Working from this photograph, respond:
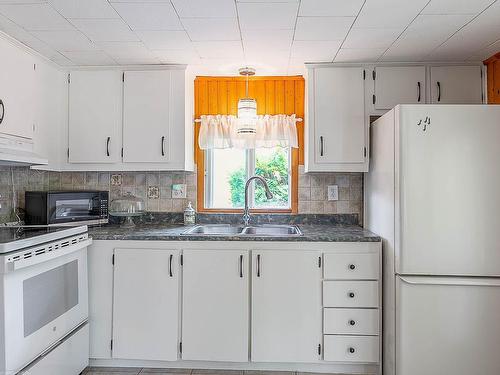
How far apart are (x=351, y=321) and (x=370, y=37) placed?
1745 millimetres

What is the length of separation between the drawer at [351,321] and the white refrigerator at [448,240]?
20 cm

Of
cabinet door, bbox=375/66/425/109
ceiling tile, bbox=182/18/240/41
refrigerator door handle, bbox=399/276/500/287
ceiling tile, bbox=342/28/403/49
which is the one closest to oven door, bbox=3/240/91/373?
ceiling tile, bbox=182/18/240/41

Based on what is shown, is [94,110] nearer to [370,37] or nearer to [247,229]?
[247,229]

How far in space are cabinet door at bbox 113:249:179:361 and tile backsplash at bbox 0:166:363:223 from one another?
0.73 meters

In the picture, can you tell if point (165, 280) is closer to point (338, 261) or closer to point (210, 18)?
point (338, 261)

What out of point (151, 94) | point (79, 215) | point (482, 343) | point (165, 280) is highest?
point (151, 94)

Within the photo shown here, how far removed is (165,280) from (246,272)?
52 centimetres

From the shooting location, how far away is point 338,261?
224 cm

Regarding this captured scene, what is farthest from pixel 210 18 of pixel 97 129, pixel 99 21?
pixel 97 129

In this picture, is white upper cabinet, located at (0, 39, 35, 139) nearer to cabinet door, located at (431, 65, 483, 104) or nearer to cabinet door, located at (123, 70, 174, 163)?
cabinet door, located at (123, 70, 174, 163)

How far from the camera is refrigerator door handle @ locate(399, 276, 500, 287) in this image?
1.97m

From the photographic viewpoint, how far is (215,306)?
2.27m

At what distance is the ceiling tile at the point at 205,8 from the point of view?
5.78 ft

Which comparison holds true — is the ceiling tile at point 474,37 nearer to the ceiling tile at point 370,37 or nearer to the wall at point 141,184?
the ceiling tile at point 370,37
